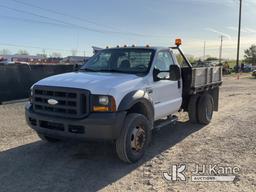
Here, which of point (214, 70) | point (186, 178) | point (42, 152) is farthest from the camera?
point (214, 70)

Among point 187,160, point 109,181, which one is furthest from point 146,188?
point 187,160

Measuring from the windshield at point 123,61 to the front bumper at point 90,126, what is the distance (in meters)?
1.32

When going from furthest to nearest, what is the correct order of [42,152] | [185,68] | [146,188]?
1. [185,68]
2. [42,152]
3. [146,188]

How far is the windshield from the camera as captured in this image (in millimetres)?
6109

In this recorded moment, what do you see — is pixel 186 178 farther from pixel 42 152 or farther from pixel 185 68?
pixel 185 68

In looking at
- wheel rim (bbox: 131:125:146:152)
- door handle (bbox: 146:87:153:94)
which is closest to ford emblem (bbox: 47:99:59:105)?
wheel rim (bbox: 131:125:146:152)

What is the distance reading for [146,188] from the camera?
439 cm

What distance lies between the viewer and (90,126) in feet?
15.8

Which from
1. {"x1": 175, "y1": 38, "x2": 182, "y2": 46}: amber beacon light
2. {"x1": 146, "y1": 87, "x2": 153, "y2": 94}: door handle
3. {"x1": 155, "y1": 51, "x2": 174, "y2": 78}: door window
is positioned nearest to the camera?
{"x1": 146, "y1": 87, "x2": 153, "y2": 94}: door handle

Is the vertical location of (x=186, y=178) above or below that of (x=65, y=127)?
below

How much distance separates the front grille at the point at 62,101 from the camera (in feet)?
16.0

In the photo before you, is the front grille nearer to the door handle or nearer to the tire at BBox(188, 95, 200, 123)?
the door handle

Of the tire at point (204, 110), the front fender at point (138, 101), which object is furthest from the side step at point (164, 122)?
the tire at point (204, 110)

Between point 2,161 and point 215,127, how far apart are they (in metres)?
5.18
